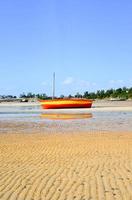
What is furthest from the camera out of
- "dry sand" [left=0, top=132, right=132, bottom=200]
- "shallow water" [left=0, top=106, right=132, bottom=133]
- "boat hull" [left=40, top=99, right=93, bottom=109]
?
"boat hull" [left=40, top=99, right=93, bottom=109]

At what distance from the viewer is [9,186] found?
8.28m

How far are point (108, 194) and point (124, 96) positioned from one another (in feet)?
636

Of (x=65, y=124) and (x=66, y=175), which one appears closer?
(x=66, y=175)

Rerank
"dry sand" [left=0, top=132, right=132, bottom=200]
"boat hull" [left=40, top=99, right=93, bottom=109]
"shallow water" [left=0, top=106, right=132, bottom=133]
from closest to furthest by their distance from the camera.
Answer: "dry sand" [left=0, top=132, right=132, bottom=200] → "shallow water" [left=0, top=106, right=132, bottom=133] → "boat hull" [left=40, top=99, right=93, bottom=109]

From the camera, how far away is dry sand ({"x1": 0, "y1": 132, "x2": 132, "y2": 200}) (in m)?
7.60

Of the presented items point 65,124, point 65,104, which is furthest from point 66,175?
point 65,104

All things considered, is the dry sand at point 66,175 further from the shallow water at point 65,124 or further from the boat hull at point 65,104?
the boat hull at point 65,104

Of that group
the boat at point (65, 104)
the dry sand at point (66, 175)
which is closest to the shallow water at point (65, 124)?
the dry sand at point (66, 175)

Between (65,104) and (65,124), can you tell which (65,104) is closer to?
(65,104)

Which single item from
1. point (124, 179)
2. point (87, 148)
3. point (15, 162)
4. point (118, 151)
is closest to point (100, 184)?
point (124, 179)

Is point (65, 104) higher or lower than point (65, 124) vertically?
higher

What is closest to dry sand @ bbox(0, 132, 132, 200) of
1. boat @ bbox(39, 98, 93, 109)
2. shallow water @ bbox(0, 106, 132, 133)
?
shallow water @ bbox(0, 106, 132, 133)

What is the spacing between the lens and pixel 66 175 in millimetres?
9414

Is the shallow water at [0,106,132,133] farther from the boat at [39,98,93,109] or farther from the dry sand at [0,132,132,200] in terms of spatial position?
the boat at [39,98,93,109]
